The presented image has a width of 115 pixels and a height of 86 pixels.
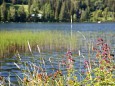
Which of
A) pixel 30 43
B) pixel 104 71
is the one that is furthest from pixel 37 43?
pixel 104 71

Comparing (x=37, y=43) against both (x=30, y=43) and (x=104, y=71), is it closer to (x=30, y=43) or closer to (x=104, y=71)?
(x=30, y=43)

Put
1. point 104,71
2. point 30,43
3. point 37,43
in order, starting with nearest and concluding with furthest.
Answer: point 104,71 → point 30,43 → point 37,43

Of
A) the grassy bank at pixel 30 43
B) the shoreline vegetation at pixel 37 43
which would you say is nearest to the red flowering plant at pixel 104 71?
the shoreline vegetation at pixel 37 43

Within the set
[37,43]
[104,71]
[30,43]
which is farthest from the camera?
[37,43]

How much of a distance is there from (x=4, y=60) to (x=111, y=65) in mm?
25279

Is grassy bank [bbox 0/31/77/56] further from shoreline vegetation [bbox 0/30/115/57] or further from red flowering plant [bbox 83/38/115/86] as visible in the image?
red flowering plant [bbox 83/38/115/86]

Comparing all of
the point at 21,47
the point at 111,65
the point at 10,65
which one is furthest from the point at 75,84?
the point at 21,47

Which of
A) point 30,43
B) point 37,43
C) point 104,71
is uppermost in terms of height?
point 104,71

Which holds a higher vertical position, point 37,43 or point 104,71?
point 104,71

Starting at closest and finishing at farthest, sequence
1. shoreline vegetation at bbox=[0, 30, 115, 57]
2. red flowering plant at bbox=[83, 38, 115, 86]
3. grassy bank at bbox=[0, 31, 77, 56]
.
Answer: red flowering plant at bbox=[83, 38, 115, 86]
shoreline vegetation at bbox=[0, 30, 115, 57]
grassy bank at bbox=[0, 31, 77, 56]

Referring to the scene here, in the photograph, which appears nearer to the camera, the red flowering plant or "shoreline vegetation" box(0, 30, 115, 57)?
the red flowering plant

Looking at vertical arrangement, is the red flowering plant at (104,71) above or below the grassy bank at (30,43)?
above

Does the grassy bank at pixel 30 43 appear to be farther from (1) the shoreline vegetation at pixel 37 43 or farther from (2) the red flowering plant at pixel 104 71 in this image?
(2) the red flowering plant at pixel 104 71

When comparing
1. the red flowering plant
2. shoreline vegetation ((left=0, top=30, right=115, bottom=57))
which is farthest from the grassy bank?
the red flowering plant
